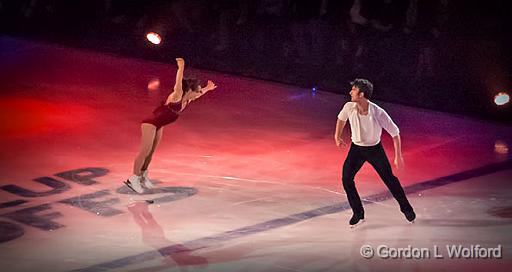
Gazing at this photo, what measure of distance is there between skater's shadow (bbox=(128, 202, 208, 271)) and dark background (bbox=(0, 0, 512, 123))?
7271mm

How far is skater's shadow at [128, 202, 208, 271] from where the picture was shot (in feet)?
32.3

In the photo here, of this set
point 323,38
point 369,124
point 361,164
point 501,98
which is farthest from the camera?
point 323,38

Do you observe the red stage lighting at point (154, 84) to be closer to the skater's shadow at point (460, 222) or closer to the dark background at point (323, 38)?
the dark background at point (323, 38)

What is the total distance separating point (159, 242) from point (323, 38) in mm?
8686

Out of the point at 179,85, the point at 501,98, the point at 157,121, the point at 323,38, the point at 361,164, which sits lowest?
the point at 361,164

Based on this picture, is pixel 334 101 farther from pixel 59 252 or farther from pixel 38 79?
pixel 59 252

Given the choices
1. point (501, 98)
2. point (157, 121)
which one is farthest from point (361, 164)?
→ point (501, 98)

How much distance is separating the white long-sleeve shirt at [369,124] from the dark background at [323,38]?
655 cm

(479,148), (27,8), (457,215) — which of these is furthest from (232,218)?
(27,8)

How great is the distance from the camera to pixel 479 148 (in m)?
15.0

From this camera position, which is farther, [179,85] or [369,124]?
[179,85]

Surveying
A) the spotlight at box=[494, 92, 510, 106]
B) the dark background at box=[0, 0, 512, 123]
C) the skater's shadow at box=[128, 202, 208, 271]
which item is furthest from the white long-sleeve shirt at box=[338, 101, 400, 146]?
the spotlight at box=[494, 92, 510, 106]

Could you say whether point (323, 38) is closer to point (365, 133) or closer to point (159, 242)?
point (365, 133)

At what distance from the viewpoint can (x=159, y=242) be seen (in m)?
10.4
